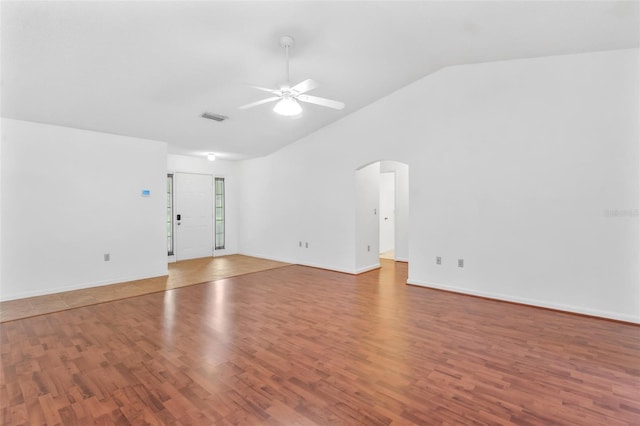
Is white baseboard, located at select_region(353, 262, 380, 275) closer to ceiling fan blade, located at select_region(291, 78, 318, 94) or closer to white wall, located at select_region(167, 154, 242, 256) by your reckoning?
ceiling fan blade, located at select_region(291, 78, 318, 94)

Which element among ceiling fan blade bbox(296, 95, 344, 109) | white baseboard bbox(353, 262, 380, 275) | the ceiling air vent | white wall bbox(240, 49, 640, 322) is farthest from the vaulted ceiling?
white baseboard bbox(353, 262, 380, 275)

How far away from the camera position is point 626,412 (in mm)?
1999

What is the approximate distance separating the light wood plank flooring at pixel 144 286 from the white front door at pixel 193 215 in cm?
31

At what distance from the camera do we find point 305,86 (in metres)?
3.02

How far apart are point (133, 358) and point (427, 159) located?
4521 mm

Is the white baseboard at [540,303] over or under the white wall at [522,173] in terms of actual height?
under

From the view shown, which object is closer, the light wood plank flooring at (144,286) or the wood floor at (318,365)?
the wood floor at (318,365)

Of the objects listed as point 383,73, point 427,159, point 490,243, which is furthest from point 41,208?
point 490,243

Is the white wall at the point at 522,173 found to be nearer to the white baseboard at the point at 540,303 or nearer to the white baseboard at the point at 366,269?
the white baseboard at the point at 540,303

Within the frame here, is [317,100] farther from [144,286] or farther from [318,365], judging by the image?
[144,286]

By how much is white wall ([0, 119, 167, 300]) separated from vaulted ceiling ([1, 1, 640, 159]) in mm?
401

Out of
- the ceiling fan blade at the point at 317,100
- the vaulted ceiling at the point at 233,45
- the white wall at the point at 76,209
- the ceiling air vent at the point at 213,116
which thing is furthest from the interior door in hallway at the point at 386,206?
the white wall at the point at 76,209

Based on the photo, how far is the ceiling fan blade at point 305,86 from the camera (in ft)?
9.58

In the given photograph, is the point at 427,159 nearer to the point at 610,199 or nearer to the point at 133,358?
the point at 610,199
